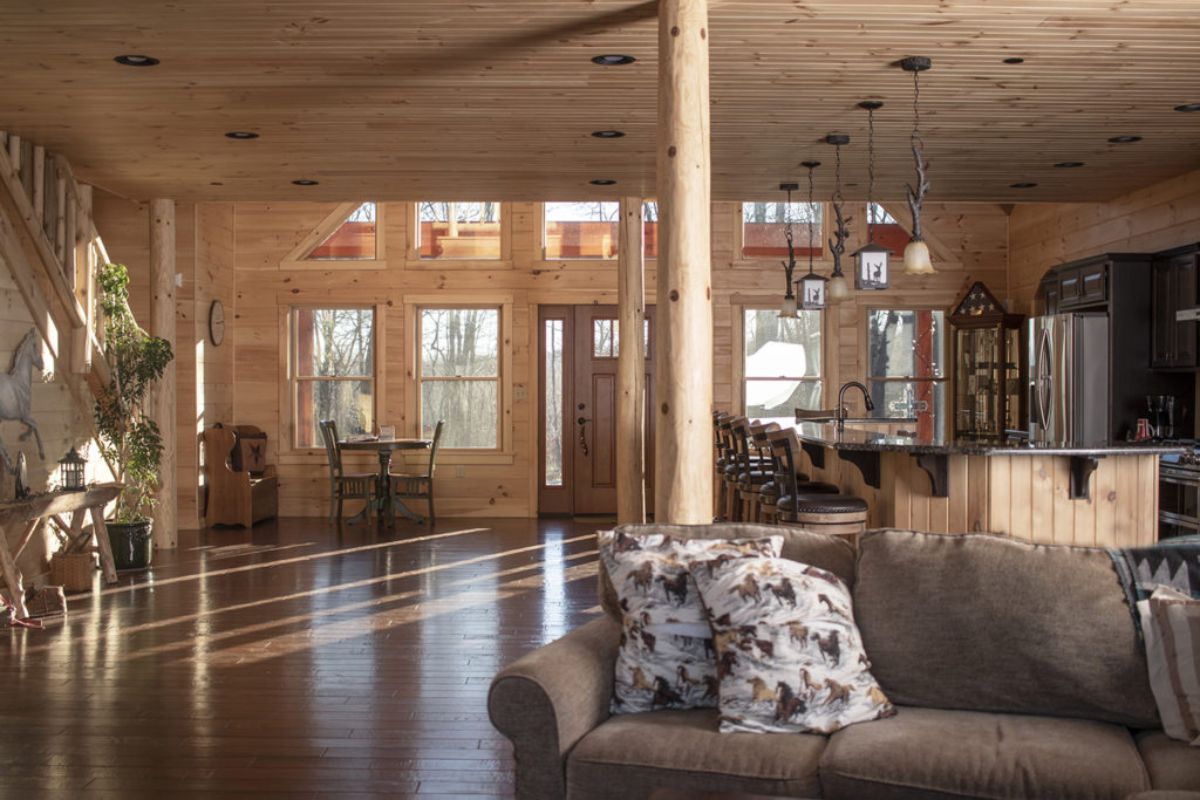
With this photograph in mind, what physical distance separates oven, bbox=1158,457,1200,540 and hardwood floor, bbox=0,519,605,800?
12.1 ft

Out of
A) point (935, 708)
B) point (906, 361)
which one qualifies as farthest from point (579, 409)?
point (935, 708)

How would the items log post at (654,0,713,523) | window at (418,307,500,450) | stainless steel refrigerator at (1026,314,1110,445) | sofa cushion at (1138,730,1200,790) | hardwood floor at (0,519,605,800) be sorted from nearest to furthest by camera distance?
sofa cushion at (1138,730,1200,790) → hardwood floor at (0,519,605,800) → log post at (654,0,713,523) → stainless steel refrigerator at (1026,314,1110,445) → window at (418,307,500,450)

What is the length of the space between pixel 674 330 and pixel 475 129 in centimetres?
292

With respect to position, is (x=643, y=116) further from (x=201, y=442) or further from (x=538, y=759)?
(x=201, y=442)

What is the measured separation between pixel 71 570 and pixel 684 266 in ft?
15.5

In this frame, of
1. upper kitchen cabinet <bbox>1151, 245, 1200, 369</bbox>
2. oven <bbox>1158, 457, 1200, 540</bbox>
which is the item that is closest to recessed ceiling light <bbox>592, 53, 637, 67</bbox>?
oven <bbox>1158, 457, 1200, 540</bbox>

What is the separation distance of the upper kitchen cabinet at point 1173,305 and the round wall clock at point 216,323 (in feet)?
26.1

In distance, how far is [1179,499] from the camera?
293 inches

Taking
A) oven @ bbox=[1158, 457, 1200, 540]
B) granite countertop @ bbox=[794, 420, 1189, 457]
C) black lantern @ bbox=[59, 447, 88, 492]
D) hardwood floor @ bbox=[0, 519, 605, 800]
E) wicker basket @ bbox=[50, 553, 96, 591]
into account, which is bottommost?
hardwood floor @ bbox=[0, 519, 605, 800]

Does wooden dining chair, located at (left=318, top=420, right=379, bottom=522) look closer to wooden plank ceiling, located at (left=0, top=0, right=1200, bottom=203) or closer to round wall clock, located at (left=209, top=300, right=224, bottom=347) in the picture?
round wall clock, located at (left=209, top=300, right=224, bottom=347)

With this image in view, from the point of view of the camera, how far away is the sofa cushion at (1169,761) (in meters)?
2.61

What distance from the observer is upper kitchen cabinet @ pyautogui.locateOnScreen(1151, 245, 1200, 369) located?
7977 mm

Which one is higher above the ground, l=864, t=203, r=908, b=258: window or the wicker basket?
l=864, t=203, r=908, b=258: window

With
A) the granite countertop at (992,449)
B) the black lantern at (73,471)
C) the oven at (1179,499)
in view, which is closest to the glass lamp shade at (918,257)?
the granite countertop at (992,449)
